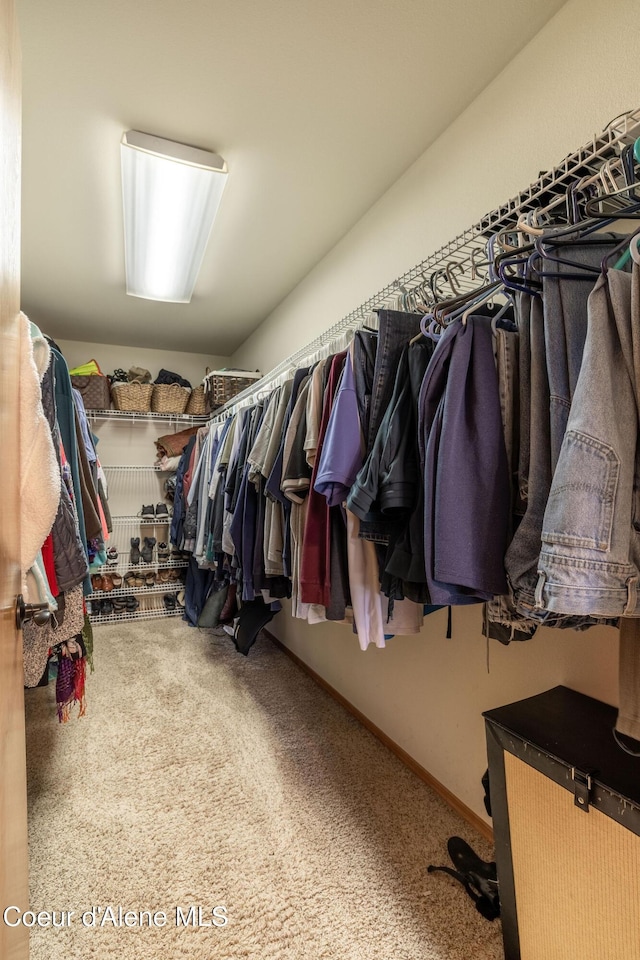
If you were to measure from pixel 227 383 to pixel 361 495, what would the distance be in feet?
9.42

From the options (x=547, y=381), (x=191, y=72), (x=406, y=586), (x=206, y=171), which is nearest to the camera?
(x=547, y=381)

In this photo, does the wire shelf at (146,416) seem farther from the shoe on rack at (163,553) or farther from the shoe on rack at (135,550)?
the shoe on rack at (163,553)

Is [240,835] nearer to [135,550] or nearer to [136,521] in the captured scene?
[135,550]

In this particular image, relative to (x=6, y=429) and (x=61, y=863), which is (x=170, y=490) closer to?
(x=61, y=863)

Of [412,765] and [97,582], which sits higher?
[97,582]

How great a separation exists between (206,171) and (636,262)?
1783 mm

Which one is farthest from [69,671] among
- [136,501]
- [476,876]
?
[136,501]

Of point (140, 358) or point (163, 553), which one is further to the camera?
point (140, 358)

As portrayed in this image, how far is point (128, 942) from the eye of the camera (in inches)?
44.9

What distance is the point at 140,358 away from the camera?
14.3 ft

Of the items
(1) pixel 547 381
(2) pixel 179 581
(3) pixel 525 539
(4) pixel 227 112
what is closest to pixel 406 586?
(3) pixel 525 539

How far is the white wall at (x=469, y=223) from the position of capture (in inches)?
46.6

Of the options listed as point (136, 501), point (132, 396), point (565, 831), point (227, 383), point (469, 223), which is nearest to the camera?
point (565, 831)

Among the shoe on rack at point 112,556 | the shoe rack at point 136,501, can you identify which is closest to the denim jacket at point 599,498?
the shoe rack at point 136,501
